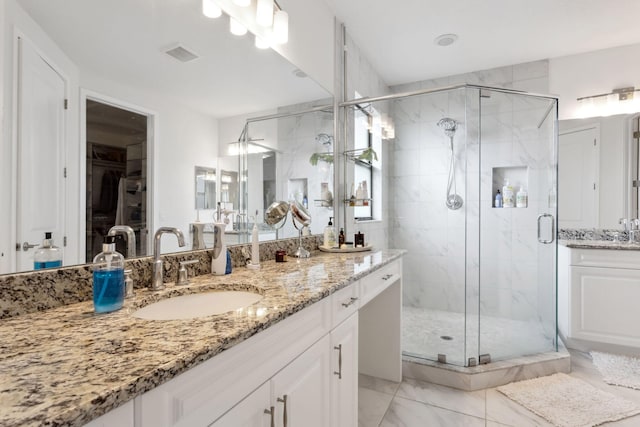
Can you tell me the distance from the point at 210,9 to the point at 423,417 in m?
2.30

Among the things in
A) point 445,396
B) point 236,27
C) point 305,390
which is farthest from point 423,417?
point 236,27

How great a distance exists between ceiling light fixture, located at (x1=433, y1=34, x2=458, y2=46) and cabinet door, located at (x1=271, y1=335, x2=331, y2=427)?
9.07 feet

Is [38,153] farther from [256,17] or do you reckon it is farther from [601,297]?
[601,297]

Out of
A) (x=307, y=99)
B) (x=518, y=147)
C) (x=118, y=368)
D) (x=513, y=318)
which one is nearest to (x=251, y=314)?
(x=118, y=368)

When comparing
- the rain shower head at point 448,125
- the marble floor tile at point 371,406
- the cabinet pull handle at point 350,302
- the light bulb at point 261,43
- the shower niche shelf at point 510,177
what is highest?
the light bulb at point 261,43

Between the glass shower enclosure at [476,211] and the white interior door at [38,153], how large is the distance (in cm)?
230

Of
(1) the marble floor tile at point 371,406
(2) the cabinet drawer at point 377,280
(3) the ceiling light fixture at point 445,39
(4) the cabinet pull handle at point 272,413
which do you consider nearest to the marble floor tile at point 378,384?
(1) the marble floor tile at point 371,406

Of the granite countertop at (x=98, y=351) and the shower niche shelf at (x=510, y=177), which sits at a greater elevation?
the shower niche shelf at (x=510, y=177)

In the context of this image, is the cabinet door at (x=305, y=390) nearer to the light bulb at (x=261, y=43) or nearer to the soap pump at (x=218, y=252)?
the soap pump at (x=218, y=252)

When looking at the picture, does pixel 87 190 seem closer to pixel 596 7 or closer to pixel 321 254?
pixel 321 254

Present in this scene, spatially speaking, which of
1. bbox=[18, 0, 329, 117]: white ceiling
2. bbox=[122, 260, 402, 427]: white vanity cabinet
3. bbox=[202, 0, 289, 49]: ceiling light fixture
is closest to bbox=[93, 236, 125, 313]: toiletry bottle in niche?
bbox=[122, 260, 402, 427]: white vanity cabinet

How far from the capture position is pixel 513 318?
2877 mm

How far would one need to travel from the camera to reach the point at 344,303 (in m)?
1.33

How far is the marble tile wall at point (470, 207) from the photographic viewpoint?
281cm
